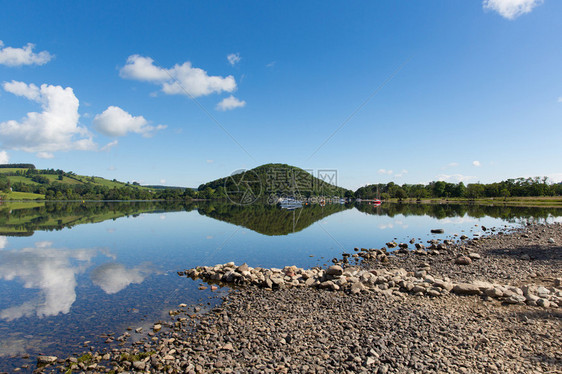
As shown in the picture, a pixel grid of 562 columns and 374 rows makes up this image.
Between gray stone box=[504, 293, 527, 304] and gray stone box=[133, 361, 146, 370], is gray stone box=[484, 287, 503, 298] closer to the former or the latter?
gray stone box=[504, 293, 527, 304]

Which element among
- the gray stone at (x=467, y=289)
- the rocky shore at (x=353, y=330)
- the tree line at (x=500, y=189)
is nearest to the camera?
the rocky shore at (x=353, y=330)

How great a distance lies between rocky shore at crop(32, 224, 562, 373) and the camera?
730 centimetres

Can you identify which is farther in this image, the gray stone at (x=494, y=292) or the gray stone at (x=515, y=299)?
the gray stone at (x=494, y=292)

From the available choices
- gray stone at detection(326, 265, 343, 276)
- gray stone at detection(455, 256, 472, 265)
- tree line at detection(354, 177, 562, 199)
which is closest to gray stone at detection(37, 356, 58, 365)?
gray stone at detection(326, 265, 343, 276)

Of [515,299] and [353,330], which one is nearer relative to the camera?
[353,330]

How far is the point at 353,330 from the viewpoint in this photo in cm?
907

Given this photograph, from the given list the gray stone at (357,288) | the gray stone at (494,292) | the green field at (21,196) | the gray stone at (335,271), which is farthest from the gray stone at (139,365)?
the green field at (21,196)

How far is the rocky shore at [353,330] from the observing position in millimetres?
7301

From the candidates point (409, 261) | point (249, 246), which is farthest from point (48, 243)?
point (409, 261)

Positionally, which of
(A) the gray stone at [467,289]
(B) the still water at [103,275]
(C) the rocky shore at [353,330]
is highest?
(A) the gray stone at [467,289]

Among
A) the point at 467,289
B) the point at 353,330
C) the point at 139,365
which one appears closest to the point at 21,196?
the point at 139,365

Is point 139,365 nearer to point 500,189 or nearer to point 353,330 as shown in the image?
point 353,330

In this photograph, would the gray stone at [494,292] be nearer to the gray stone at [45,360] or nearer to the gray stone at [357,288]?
the gray stone at [357,288]

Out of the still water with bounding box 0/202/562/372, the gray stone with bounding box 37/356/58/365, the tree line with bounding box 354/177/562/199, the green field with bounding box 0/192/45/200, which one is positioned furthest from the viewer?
the green field with bounding box 0/192/45/200
